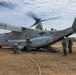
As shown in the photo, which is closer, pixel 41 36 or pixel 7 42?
pixel 41 36

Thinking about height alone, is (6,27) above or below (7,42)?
above

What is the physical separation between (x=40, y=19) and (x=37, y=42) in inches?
263

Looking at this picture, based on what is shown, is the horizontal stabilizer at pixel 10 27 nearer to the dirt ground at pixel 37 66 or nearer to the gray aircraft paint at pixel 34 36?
the gray aircraft paint at pixel 34 36

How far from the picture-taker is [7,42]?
93.2 ft

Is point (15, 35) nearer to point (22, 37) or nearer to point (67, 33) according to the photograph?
point (22, 37)

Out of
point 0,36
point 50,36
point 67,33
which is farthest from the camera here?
point 0,36

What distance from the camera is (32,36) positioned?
86.5ft

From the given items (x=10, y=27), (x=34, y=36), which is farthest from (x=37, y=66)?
(x=10, y=27)

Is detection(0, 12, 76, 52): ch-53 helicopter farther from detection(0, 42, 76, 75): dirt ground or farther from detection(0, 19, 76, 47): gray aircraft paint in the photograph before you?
detection(0, 42, 76, 75): dirt ground

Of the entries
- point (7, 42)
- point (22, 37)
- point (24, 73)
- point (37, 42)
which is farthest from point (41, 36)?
point (24, 73)

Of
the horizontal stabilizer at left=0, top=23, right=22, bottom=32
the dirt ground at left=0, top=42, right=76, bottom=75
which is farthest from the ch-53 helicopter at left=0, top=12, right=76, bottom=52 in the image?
the dirt ground at left=0, top=42, right=76, bottom=75

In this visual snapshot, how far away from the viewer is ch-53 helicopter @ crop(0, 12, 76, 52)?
2447 centimetres

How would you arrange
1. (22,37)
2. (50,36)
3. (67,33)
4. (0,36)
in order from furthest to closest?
(0,36)
(22,37)
(50,36)
(67,33)

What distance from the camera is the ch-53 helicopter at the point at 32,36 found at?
24.5 metres
